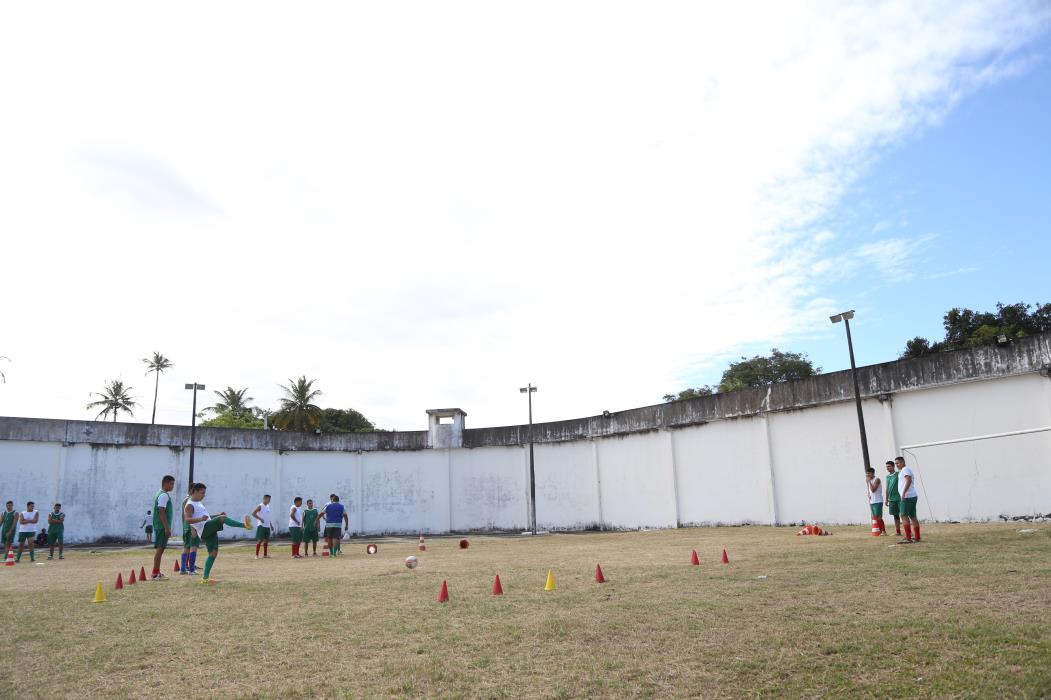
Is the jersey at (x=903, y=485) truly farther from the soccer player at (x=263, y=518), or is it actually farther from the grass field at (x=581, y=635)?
the soccer player at (x=263, y=518)

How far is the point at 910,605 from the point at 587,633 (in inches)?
134

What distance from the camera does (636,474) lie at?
34.2 metres

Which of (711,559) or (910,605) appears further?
(711,559)

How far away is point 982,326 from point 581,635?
4488 cm

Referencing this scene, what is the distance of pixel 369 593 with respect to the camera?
35.1ft

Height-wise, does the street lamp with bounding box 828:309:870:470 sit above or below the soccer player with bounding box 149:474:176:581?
above

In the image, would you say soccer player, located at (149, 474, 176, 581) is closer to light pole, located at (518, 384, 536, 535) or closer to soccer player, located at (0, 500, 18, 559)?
soccer player, located at (0, 500, 18, 559)

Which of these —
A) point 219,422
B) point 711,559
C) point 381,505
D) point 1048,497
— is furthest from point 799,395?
point 219,422

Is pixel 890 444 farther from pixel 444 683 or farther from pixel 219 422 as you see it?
pixel 219 422

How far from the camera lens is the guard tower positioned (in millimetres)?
39594

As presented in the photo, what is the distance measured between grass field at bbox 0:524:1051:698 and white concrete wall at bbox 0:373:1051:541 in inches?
459

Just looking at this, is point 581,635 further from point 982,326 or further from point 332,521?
point 982,326

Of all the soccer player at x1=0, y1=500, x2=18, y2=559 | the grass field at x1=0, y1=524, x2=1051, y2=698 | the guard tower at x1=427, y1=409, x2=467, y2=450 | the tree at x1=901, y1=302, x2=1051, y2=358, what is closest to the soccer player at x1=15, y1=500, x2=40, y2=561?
the soccer player at x1=0, y1=500, x2=18, y2=559

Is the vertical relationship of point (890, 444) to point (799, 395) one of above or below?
below
